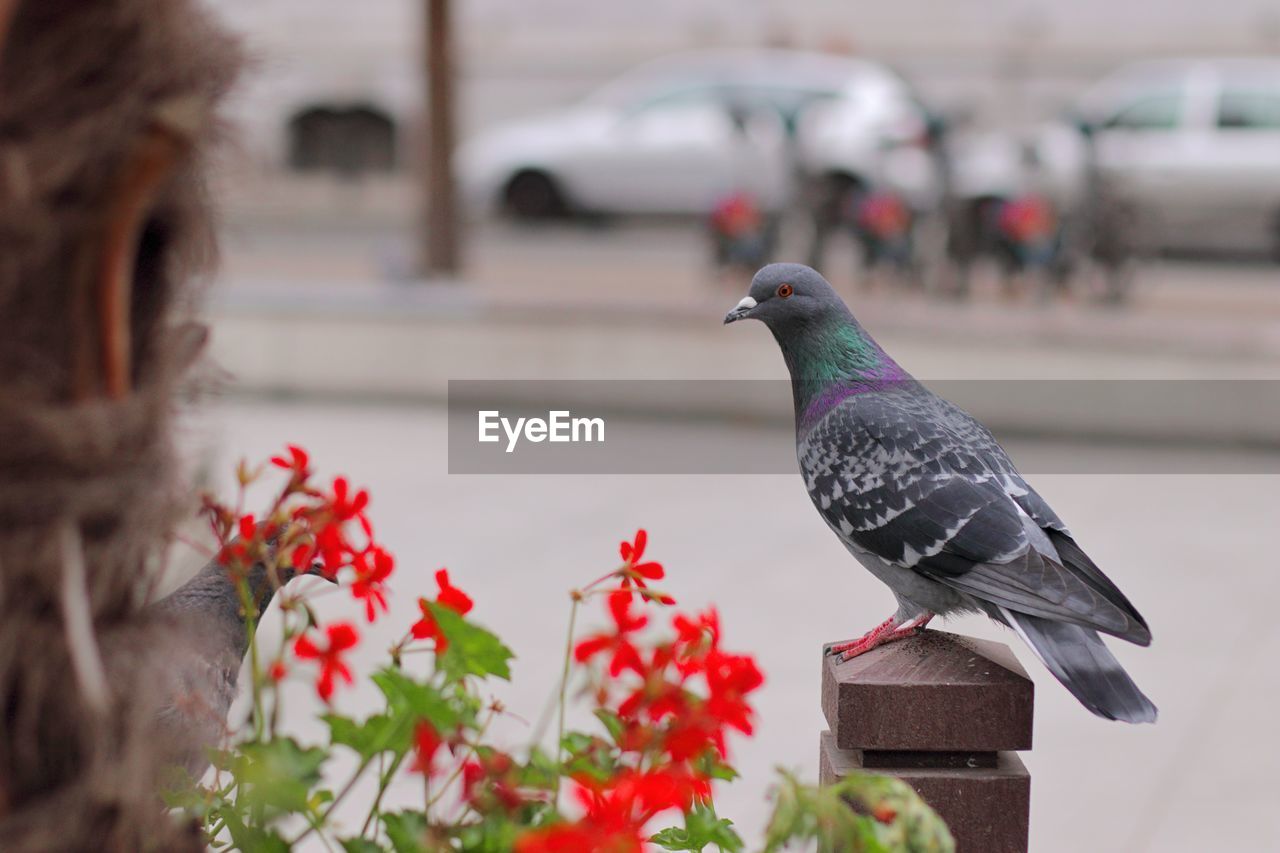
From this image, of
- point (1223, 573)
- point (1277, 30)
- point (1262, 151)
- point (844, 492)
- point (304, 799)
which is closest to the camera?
point (304, 799)

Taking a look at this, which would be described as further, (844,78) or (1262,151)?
(844,78)

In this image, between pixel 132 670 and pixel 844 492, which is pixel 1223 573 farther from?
pixel 132 670

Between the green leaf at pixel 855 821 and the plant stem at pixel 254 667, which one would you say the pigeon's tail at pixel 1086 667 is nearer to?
the green leaf at pixel 855 821

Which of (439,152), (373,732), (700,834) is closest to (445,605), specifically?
(373,732)

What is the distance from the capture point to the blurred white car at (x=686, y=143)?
54.5 ft

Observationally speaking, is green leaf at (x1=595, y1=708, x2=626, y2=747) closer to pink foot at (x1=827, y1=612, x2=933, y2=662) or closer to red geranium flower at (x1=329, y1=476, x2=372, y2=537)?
red geranium flower at (x1=329, y1=476, x2=372, y2=537)

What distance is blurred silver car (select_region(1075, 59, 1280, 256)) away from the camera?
14.6 m

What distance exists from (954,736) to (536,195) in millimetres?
16410

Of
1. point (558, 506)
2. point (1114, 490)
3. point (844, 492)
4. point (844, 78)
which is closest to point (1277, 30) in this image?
point (844, 78)

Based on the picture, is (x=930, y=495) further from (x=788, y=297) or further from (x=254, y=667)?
(x=254, y=667)

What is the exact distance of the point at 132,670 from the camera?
120 centimetres

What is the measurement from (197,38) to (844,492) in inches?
45.9

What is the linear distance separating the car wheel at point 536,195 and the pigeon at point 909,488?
16013mm

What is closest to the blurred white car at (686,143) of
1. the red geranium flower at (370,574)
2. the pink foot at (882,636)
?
the pink foot at (882,636)
